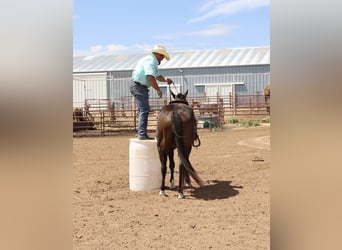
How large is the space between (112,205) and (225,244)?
1872 millimetres

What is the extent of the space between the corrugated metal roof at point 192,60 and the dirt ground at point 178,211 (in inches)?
889

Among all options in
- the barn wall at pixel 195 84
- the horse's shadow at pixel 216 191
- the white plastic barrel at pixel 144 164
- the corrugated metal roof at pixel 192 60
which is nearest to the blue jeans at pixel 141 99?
the white plastic barrel at pixel 144 164

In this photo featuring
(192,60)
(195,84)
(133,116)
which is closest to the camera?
(133,116)

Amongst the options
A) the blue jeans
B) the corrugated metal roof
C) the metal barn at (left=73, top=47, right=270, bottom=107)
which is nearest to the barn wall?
the metal barn at (left=73, top=47, right=270, bottom=107)

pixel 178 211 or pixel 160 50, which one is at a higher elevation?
pixel 160 50

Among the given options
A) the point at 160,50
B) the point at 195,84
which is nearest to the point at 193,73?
the point at 195,84

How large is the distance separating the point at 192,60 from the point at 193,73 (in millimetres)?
2520

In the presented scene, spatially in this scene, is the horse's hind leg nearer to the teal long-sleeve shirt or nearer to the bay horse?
the bay horse

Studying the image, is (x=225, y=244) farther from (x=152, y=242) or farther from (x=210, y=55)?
(x=210, y=55)

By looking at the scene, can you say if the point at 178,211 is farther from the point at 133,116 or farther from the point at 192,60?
the point at 192,60

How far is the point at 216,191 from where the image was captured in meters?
5.56

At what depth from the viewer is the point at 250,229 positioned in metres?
3.75

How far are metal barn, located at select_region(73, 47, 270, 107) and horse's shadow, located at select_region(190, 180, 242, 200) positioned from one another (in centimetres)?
1585
